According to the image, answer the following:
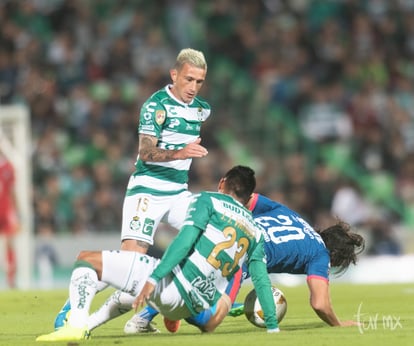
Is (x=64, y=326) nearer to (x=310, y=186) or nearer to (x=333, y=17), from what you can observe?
(x=310, y=186)

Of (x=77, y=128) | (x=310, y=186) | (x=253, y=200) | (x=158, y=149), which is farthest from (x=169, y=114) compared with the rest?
(x=77, y=128)

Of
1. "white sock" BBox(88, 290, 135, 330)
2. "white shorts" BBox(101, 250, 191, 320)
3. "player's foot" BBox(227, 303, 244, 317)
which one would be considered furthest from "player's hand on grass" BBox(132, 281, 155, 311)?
"player's foot" BBox(227, 303, 244, 317)

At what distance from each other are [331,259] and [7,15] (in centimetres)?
1552

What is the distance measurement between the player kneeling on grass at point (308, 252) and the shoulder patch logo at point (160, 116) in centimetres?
132

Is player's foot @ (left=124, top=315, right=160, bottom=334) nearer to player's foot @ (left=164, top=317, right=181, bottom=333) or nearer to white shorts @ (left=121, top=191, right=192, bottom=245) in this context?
player's foot @ (left=164, top=317, right=181, bottom=333)

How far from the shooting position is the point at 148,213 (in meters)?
9.68

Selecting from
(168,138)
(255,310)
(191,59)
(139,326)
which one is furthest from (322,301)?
(191,59)

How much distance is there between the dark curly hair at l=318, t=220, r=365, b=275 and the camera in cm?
979

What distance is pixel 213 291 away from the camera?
8.51 meters

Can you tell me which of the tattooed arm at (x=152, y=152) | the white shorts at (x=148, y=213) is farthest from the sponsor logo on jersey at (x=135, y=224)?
the tattooed arm at (x=152, y=152)

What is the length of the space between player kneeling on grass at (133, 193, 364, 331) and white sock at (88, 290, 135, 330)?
0.83 m

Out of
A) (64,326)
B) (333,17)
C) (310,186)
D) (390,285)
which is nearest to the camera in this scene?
(64,326)

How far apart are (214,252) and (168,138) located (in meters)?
1.68

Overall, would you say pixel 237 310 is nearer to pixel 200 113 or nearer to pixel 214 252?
pixel 200 113
